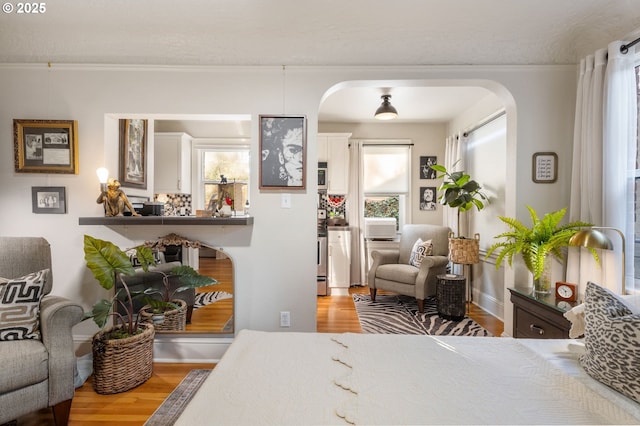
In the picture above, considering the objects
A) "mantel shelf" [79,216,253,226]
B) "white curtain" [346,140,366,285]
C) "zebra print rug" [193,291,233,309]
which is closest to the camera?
"mantel shelf" [79,216,253,226]

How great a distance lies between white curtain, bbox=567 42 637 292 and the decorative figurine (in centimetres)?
321

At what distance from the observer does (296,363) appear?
1.16m

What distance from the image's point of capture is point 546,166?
2328 millimetres

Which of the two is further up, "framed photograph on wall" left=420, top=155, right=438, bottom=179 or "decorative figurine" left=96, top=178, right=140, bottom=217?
"framed photograph on wall" left=420, top=155, right=438, bottom=179

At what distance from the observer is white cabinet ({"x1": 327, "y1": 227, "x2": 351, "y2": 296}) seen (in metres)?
4.28

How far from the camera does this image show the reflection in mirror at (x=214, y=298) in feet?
7.87

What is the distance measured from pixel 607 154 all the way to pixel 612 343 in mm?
1473

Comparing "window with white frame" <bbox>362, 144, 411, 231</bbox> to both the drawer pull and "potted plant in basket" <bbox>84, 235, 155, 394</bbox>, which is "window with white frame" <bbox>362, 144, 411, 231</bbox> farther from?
"potted plant in basket" <bbox>84, 235, 155, 394</bbox>

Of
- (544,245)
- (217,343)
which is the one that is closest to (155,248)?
(217,343)

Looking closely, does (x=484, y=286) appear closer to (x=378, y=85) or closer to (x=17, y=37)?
(x=378, y=85)

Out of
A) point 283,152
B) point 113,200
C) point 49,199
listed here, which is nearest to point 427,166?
point 283,152

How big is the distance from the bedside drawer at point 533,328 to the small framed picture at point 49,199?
11.4 feet

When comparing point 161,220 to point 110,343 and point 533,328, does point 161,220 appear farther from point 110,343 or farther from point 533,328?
point 533,328

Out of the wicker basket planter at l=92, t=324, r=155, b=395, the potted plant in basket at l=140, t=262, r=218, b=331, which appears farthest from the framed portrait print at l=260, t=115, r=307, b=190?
the wicker basket planter at l=92, t=324, r=155, b=395
